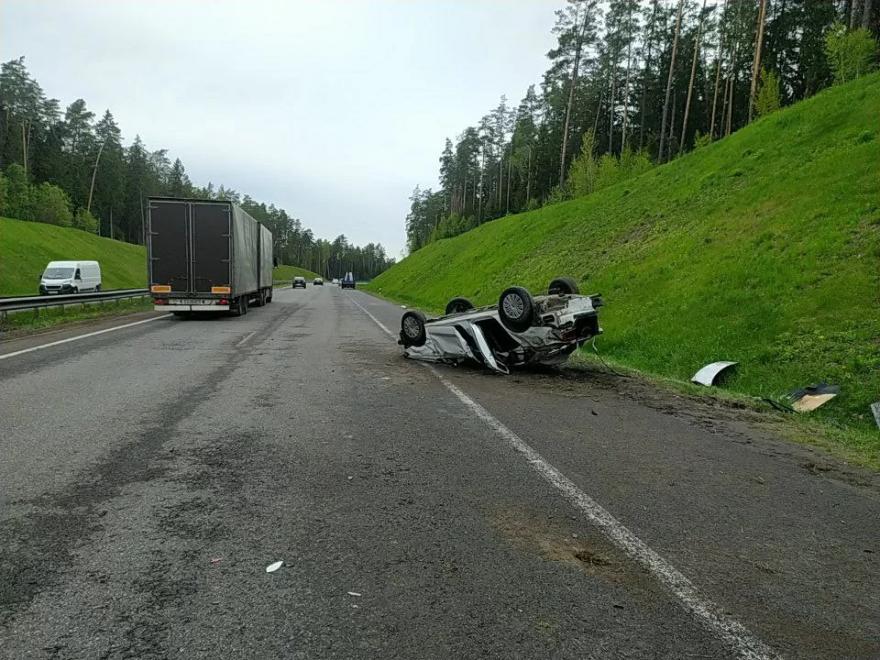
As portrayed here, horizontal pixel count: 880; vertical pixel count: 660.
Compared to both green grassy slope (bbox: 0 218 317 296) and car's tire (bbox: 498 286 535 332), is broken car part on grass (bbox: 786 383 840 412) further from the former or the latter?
green grassy slope (bbox: 0 218 317 296)

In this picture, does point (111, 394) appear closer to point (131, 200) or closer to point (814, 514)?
point (814, 514)

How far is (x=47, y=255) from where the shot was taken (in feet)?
157

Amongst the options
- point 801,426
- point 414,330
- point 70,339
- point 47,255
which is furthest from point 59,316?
point 47,255

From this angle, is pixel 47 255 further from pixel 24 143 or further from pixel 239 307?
pixel 239 307

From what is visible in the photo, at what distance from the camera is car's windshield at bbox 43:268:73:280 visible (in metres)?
32.0

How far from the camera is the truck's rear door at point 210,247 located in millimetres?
17266

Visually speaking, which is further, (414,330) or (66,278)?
(66,278)

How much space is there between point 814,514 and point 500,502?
214 centimetres

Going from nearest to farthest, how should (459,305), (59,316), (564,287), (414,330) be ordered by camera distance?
(564,287)
(414,330)
(459,305)
(59,316)

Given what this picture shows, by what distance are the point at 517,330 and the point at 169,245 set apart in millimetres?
13405

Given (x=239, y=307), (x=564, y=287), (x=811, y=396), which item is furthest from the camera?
(x=239, y=307)

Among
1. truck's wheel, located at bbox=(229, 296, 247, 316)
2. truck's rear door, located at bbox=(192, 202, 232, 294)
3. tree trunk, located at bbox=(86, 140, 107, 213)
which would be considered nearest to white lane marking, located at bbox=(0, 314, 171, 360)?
truck's rear door, located at bbox=(192, 202, 232, 294)

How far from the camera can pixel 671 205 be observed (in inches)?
858

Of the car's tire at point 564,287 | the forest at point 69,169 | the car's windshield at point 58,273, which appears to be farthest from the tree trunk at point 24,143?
the car's tire at point 564,287
